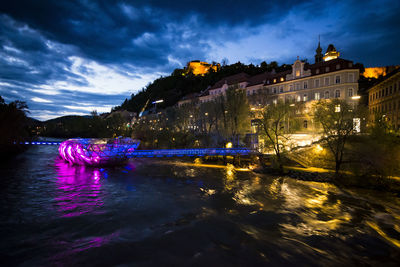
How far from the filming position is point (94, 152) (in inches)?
1183

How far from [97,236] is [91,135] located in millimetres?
104182

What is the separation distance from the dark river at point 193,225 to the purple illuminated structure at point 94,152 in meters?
8.98

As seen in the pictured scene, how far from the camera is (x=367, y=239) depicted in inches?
429

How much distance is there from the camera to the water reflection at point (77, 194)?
14.0m

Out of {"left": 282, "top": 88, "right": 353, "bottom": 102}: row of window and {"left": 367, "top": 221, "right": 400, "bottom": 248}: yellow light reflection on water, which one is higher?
{"left": 282, "top": 88, "right": 353, "bottom": 102}: row of window

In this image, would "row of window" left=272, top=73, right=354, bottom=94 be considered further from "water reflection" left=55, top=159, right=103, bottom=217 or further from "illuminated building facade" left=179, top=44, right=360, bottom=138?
"water reflection" left=55, top=159, right=103, bottom=217

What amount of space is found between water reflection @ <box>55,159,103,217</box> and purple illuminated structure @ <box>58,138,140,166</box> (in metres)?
5.17

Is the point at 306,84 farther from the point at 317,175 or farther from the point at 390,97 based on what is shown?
the point at 317,175

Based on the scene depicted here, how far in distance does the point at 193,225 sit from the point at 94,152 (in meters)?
24.0

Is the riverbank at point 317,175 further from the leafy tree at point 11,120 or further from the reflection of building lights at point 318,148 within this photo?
the leafy tree at point 11,120

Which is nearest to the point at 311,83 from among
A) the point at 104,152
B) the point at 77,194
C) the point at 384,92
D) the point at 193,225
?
the point at 384,92

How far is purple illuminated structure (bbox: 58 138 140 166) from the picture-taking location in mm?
30000

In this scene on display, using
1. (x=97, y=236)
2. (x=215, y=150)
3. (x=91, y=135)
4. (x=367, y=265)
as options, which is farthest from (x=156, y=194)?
(x=91, y=135)

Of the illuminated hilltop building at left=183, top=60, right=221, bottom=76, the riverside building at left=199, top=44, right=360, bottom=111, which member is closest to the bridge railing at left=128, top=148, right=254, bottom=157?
the riverside building at left=199, top=44, right=360, bottom=111
